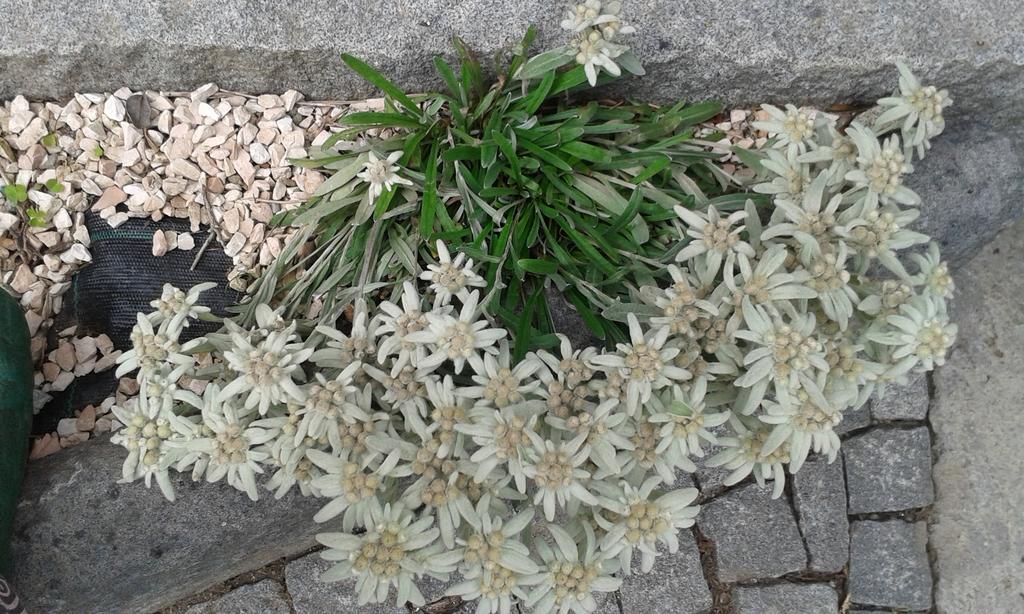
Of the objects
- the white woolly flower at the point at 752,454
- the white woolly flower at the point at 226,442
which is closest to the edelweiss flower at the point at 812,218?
the white woolly flower at the point at 752,454

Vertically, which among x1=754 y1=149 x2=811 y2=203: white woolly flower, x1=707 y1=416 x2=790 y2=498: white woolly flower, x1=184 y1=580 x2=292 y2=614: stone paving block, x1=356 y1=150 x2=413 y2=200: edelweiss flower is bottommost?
x1=184 y1=580 x2=292 y2=614: stone paving block

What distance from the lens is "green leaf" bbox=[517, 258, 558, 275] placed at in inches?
75.7

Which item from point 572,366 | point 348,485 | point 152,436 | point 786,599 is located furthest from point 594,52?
point 786,599

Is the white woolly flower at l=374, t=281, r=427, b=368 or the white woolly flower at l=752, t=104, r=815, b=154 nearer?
the white woolly flower at l=374, t=281, r=427, b=368

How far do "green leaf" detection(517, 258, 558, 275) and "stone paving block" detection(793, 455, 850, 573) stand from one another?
134 cm

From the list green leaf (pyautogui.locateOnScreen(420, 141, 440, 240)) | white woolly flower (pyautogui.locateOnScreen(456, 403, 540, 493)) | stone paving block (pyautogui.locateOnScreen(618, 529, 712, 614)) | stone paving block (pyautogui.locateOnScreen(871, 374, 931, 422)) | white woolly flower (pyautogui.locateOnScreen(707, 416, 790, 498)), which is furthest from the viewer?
stone paving block (pyautogui.locateOnScreen(871, 374, 931, 422))

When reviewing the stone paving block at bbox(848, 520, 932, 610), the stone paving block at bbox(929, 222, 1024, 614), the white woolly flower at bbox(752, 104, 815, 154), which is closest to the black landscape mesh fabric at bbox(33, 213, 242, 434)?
the white woolly flower at bbox(752, 104, 815, 154)

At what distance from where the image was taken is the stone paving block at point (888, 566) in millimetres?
2645

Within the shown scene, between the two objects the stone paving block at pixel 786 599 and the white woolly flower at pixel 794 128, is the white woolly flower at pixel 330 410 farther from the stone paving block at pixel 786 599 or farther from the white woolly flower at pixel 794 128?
the stone paving block at pixel 786 599

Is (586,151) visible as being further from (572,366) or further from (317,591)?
(317,591)

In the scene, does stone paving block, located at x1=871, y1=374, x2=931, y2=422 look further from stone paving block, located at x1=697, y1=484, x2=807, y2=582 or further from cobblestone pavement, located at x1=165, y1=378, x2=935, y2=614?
stone paving block, located at x1=697, y1=484, x2=807, y2=582

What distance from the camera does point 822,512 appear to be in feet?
8.63

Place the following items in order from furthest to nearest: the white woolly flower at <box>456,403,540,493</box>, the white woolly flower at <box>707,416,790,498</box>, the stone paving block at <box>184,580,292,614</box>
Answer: the stone paving block at <box>184,580,292,614</box> → the white woolly flower at <box>707,416,790,498</box> → the white woolly flower at <box>456,403,540,493</box>

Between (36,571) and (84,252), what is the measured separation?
939 millimetres
